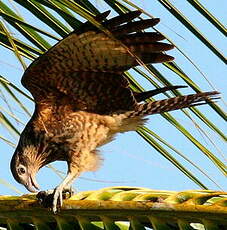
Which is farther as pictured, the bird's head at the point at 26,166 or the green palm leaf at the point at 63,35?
the bird's head at the point at 26,166

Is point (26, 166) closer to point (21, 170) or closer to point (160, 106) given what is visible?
point (21, 170)

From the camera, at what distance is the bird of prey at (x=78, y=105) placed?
286cm

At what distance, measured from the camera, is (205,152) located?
169 cm

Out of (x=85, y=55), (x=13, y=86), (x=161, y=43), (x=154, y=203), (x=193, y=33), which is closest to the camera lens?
(x=154, y=203)

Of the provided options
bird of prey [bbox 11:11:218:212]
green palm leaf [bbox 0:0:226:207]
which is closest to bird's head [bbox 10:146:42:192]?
bird of prey [bbox 11:11:218:212]

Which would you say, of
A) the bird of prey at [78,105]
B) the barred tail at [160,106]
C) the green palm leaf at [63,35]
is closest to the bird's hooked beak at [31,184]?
the bird of prey at [78,105]

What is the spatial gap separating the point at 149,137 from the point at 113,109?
1565mm

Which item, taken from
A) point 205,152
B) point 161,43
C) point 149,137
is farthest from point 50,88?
point 205,152

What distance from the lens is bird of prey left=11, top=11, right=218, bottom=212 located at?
9.38 ft

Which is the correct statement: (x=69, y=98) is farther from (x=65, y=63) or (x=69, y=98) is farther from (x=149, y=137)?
(x=149, y=137)

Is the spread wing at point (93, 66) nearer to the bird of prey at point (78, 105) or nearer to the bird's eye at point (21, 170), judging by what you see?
the bird of prey at point (78, 105)

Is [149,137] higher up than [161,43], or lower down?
lower down

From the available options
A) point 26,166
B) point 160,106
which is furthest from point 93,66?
point 26,166

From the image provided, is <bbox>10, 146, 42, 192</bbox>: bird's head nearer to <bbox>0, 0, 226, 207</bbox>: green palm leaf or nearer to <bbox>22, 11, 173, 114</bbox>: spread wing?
<bbox>22, 11, 173, 114</bbox>: spread wing
